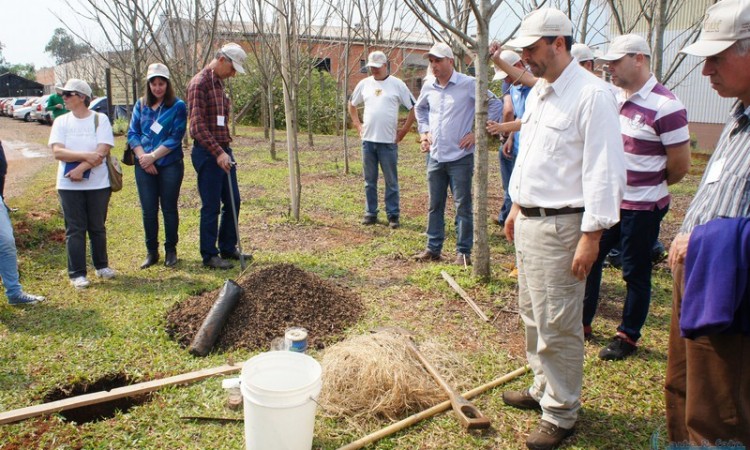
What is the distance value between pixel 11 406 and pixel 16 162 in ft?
49.3

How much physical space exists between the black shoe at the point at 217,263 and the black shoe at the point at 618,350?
359cm

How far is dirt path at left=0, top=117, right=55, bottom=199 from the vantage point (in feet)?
39.5

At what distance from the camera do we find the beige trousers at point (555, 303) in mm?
2598

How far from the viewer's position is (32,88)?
50875 mm

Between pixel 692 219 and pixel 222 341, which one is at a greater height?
pixel 692 219

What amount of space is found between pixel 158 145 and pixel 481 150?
10.3ft

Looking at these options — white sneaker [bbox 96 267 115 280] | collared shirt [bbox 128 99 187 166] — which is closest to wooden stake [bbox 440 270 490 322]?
collared shirt [bbox 128 99 187 166]

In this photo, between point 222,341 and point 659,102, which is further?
point 222,341

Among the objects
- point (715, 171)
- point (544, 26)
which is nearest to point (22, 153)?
point (544, 26)

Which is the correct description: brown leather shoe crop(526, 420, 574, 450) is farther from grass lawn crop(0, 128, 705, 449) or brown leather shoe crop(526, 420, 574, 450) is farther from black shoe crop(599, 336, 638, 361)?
black shoe crop(599, 336, 638, 361)

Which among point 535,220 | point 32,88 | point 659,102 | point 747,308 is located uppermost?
point 32,88

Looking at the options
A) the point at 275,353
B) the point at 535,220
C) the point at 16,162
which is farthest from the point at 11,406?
the point at 16,162

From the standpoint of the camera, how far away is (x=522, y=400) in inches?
124

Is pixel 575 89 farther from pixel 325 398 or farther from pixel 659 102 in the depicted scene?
pixel 325 398
